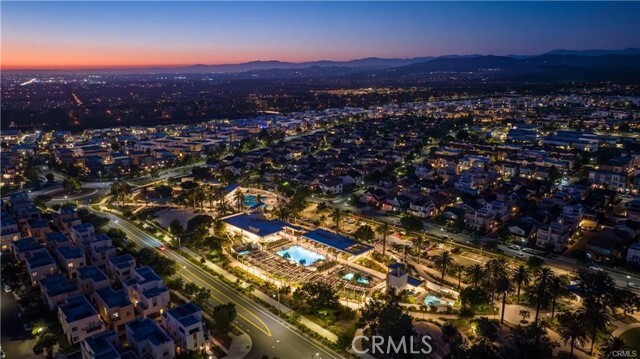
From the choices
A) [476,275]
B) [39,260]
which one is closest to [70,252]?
[39,260]

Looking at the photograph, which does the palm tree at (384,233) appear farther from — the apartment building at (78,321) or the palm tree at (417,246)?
the apartment building at (78,321)

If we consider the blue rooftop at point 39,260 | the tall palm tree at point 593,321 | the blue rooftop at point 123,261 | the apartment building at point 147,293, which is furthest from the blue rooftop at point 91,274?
the tall palm tree at point 593,321

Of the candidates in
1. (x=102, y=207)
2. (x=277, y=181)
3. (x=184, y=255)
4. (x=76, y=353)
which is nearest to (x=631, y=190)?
(x=277, y=181)

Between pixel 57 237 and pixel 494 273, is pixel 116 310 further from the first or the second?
pixel 494 273

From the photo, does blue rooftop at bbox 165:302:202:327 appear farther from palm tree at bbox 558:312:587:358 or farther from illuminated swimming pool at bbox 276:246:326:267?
palm tree at bbox 558:312:587:358

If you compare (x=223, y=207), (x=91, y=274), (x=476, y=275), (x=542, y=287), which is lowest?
(x=223, y=207)

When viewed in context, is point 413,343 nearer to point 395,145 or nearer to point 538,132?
point 395,145
